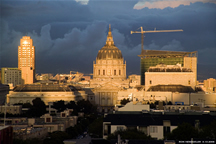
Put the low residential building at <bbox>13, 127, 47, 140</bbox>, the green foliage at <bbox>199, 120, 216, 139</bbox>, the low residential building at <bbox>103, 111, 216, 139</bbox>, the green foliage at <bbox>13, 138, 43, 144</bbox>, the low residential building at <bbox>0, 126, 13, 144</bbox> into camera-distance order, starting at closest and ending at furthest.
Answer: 1. the low residential building at <bbox>0, 126, 13, 144</bbox>
2. the green foliage at <bbox>199, 120, 216, 139</bbox>
3. the green foliage at <bbox>13, 138, 43, 144</bbox>
4. the low residential building at <bbox>103, 111, 216, 139</bbox>
5. the low residential building at <bbox>13, 127, 47, 140</bbox>

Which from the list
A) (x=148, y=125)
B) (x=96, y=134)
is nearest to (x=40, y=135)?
(x=96, y=134)

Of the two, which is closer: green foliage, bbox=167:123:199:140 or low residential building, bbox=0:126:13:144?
low residential building, bbox=0:126:13:144

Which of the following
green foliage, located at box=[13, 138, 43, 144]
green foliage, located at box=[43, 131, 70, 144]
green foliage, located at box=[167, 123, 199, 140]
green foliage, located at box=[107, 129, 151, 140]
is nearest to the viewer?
green foliage, located at box=[167, 123, 199, 140]

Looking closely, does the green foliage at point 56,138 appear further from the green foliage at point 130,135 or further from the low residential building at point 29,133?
the green foliage at point 130,135

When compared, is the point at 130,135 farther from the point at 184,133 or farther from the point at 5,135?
the point at 5,135

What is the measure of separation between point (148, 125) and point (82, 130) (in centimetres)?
4094

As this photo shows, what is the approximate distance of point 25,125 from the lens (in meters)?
107

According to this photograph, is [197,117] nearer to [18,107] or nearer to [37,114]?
[37,114]

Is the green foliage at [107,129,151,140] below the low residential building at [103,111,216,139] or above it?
below

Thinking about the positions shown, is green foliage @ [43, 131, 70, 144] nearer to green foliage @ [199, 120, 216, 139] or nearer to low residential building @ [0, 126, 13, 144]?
low residential building @ [0, 126, 13, 144]

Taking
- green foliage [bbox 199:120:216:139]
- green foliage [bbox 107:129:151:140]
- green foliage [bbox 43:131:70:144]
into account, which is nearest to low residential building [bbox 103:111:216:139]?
green foliage [bbox 107:129:151:140]

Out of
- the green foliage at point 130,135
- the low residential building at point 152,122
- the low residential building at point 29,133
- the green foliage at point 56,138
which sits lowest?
the green foliage at point 56,138

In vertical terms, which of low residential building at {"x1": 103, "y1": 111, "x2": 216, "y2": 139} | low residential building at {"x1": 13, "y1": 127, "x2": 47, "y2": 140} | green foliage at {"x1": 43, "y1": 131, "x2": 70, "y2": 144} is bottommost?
green foliage at {"x1": 43, "y1": 131, "x2": 70, "y2": 144}

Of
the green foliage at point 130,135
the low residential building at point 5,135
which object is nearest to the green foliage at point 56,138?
the green foliage at point 130,135
